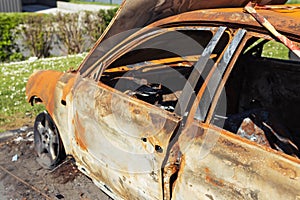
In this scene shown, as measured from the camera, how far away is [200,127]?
7.23ft

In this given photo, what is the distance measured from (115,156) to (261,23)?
135 centimetres

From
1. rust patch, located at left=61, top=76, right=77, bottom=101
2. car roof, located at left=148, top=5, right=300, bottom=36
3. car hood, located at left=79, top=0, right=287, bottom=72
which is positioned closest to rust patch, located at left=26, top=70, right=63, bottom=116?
rust patch, located at left=61, top=76, right=77, bottom=101

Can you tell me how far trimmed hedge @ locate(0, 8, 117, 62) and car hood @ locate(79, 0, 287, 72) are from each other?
7.94 metres

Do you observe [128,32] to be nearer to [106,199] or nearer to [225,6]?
[225,6]

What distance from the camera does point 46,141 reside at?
403cm

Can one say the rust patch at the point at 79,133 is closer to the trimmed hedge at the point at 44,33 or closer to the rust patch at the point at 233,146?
the rust patch at the point at 233,146

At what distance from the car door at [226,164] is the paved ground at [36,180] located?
161cm

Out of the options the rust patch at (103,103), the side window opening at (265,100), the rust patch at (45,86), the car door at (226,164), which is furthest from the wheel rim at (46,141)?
the car door at (226,164)

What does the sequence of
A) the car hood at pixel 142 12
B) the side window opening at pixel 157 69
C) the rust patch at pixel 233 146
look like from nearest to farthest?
the rust patch at pixel 233 146 < the car hood at pixel 142 12 < the side window opening at pixel 157 69

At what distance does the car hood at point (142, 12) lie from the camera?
2674 mm

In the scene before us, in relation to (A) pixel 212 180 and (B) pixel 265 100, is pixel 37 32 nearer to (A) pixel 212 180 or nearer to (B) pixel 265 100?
(B) pixel 265 100

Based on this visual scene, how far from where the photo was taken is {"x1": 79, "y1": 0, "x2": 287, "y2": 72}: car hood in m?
2.67

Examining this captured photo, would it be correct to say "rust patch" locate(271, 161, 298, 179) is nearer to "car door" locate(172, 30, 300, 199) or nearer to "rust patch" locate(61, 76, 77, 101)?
"car door" locate(172, 30, 300, 199)

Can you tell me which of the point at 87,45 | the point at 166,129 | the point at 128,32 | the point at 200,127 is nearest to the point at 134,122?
the point at 166,129
